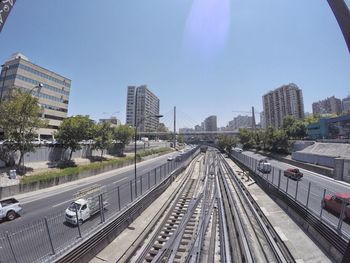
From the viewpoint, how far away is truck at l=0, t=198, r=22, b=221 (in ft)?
57.7

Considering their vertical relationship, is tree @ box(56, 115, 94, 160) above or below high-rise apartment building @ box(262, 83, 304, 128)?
below

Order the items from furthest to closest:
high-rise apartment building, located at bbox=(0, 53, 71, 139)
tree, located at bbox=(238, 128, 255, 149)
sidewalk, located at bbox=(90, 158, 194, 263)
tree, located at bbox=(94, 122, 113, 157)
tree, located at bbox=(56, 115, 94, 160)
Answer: tree, located at bbox=(238, 128, 255, 149) → high-rise apartment building, located at bbox=(0, 53, 71, 139) → tree, located at bbox=(94, 122, 113, 157) → tree, located at bbox=(56, 115, 94, 160) → sidewalk, located at bbox=(90, 158, 194, 263)

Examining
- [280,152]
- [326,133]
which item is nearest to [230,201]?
[280,152]

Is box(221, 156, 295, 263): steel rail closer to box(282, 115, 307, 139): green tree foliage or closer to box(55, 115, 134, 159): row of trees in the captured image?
box(55, 115, 134, 159): row of trees

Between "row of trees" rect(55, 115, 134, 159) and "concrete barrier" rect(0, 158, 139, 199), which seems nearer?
"concrete barrier" rect(0, 158, 139, 199)

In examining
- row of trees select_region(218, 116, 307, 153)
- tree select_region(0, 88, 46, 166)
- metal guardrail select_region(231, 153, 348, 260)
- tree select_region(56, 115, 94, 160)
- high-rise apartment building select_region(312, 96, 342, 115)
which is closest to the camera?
metal guardrail select_region(231, 153, 348, 260)

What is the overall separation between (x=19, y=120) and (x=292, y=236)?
35.9 metres

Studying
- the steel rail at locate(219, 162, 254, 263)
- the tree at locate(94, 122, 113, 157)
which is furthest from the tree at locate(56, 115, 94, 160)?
the steel rail at locate(219, 162, 254, 263)

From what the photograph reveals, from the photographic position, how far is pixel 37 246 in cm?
962

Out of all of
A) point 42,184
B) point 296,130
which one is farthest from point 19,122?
point 296,130

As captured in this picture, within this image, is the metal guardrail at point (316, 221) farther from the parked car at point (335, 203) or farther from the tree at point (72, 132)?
the tree at point (72, 132)

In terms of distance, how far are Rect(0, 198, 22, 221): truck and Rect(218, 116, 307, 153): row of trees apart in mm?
65992

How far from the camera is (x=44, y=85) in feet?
255

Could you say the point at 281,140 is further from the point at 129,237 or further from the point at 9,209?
the point at 9,209
